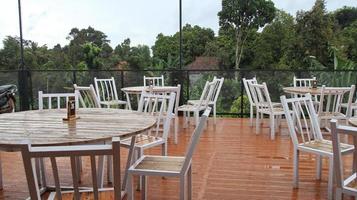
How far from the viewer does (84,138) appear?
79.3 inches

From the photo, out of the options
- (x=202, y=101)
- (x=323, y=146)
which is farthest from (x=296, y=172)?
(x=202, y=101)

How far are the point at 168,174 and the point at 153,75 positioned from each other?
522 centimetres

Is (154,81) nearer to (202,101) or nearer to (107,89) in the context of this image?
(107,89)

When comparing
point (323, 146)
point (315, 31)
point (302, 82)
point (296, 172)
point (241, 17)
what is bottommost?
point (296, 172)

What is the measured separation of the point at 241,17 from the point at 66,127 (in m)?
14.2

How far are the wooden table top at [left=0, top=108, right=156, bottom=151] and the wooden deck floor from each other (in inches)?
28.6

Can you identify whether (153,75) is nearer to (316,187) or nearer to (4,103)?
(4,103)

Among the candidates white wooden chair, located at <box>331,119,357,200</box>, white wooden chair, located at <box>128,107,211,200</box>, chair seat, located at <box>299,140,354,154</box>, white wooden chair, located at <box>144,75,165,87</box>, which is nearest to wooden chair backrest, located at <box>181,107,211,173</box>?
white wooden chair, located at <box>128,107,211,200</box>

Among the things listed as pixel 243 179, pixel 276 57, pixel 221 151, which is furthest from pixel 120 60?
pixel 243 179

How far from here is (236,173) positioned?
349cm

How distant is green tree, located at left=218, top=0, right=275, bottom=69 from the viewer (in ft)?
49.6

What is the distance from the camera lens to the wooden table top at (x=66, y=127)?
197cm

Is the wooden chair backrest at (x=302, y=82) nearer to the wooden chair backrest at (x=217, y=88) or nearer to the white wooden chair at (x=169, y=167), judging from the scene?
the wooden chair backrest at (x=217, y=88)

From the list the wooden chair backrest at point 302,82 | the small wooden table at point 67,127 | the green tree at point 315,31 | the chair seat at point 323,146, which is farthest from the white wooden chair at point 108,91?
the green tree at point 315,31
